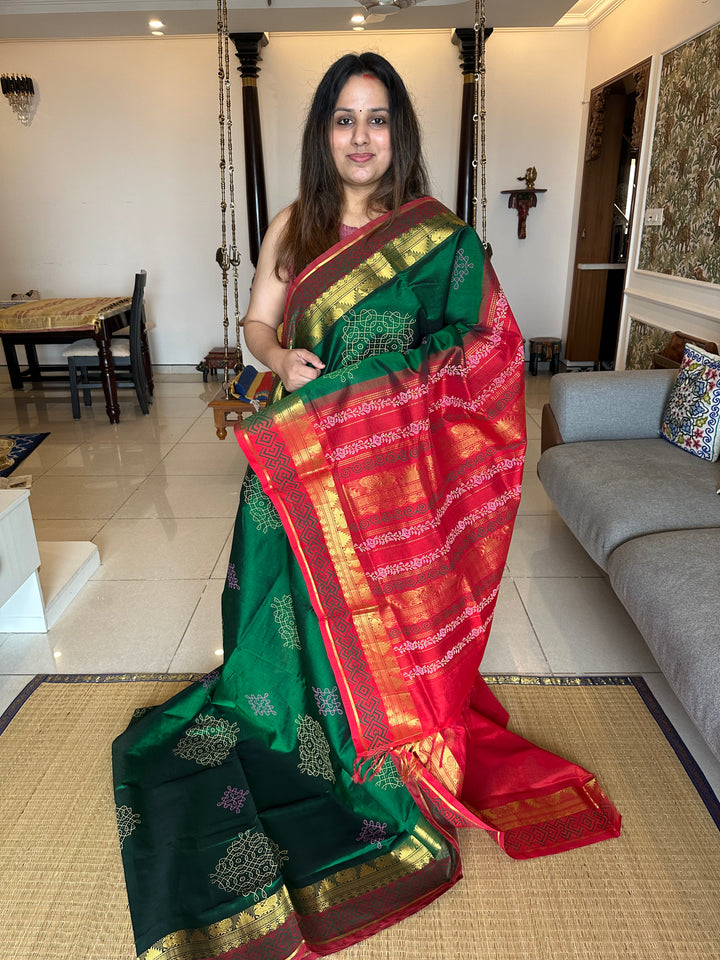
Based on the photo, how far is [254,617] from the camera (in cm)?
147

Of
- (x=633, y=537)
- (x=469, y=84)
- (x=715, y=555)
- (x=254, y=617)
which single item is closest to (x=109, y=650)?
(x=254, y=617)

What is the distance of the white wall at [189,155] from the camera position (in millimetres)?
5152

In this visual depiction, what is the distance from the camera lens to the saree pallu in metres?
1.23

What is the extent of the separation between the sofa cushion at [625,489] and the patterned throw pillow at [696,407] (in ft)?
0.16

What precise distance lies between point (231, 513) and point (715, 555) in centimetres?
200

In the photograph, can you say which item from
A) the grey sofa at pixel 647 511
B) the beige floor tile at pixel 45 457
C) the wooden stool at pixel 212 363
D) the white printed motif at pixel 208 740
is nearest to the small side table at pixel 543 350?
the wooden stool at pixel 212 363

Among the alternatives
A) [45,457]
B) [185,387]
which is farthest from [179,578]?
[185,387]

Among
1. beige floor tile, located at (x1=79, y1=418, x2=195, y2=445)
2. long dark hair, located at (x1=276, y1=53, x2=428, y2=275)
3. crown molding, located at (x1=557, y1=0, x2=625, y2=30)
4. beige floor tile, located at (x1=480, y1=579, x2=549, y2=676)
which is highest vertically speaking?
crown molding, located at (x1=557, y1=0, x2=625, y2=30)

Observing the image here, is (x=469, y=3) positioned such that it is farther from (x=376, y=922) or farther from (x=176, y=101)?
(x=376, y=922)

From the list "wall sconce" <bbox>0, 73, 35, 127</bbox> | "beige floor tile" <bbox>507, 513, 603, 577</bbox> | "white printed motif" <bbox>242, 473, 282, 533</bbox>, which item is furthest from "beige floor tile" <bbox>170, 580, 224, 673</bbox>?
"wall sconce" <bbox>0, 73, 35, 127</bbox>

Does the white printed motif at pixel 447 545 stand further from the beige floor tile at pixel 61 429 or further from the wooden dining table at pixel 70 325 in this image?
the wooden dining table at pixel 70 325

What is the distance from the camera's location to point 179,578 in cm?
253

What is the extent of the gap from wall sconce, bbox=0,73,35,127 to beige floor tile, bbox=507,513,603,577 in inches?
196

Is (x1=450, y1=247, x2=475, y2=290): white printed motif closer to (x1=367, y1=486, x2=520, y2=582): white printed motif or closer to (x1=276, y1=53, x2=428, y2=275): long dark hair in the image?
(x1=276, y1=53, x2=428, y2=275): long dark hair
